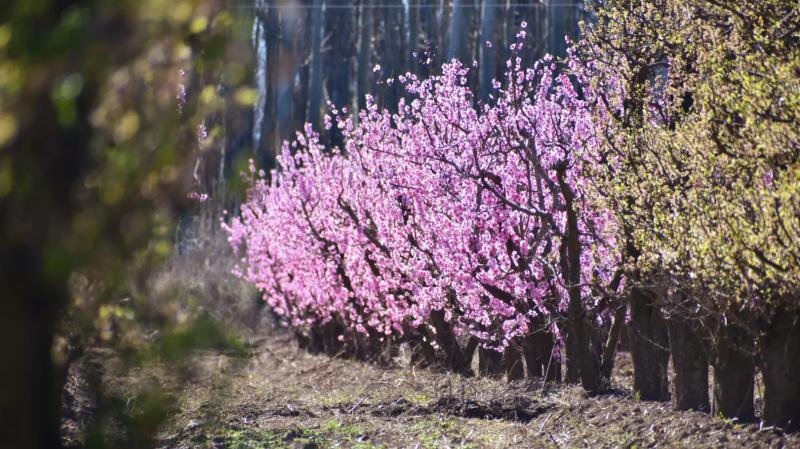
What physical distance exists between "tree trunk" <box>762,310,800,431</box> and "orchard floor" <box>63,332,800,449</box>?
0.41ft

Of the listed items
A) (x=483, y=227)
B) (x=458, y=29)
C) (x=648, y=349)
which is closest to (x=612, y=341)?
(x=648, y=349)

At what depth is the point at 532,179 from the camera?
30.8ft

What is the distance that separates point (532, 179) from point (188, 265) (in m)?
11.8

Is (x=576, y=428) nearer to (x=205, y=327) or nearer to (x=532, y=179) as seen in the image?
(x=532, y=179)

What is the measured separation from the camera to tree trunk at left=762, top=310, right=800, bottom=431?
20.4ft

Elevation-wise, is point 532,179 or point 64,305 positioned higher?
point 532,179

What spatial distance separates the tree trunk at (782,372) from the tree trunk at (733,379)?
39 centimetres

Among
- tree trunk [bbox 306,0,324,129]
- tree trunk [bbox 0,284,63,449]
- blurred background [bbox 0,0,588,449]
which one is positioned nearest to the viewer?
blurred background [bbox 0,0,588,449]

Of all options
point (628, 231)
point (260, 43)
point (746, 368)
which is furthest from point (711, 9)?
point (260, 43)

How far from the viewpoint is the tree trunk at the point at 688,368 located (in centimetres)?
718

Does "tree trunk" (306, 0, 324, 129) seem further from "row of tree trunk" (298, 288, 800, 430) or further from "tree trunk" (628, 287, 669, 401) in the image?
"tree trunk" (628, 287, 669, 401)

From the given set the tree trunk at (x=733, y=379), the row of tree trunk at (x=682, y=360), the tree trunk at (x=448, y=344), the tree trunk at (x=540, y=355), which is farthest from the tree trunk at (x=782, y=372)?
the tree trunk at (x=448, y=344)

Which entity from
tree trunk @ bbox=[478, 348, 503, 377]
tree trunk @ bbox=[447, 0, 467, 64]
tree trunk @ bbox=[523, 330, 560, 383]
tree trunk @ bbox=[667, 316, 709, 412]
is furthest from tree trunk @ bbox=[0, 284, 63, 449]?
tree trunk @ bbox=[447, 0, 467, 64]

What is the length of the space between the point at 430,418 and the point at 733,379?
233 centimetres
